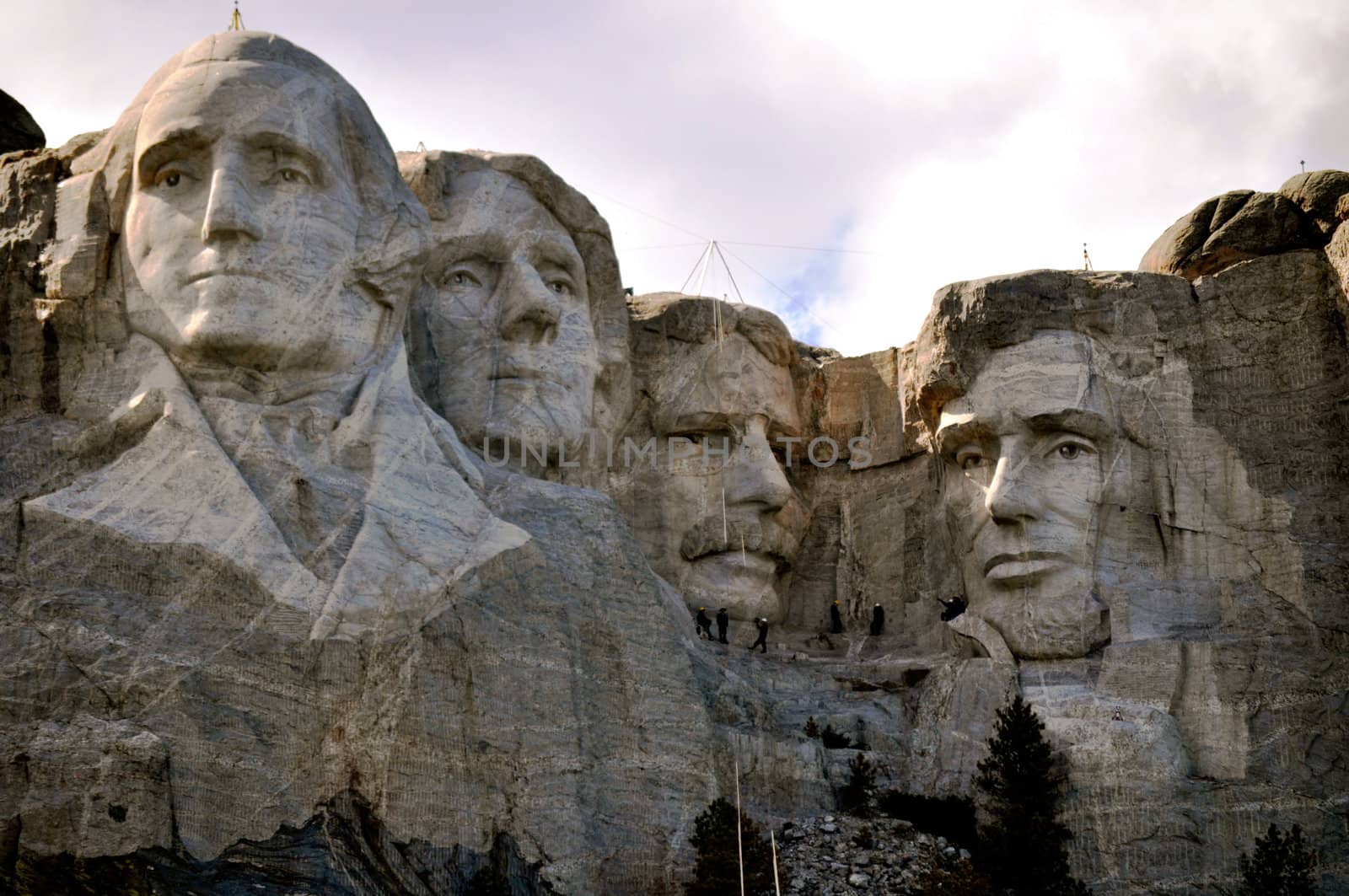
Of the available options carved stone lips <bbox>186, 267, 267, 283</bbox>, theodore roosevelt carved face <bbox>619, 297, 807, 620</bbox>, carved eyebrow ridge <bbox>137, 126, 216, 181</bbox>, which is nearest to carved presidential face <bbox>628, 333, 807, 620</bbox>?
theodore roosevelt carved face <bbox>619, 297, 807, 620</bbox>

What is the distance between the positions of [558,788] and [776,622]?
5.75 metres

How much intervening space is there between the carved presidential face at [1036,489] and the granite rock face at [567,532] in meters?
0.05

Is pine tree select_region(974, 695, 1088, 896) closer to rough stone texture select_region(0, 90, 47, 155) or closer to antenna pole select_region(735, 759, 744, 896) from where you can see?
antenna pole select_region(735, 759, 744, 896)

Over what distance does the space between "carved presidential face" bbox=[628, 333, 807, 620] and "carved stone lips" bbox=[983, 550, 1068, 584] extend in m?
2.62

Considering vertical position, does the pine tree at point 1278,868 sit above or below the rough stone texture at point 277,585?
below

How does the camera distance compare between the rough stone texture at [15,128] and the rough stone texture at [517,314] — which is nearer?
the rough stone texture at [517,314]

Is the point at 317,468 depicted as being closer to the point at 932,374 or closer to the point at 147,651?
the point at 147,651

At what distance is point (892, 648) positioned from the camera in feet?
75.9

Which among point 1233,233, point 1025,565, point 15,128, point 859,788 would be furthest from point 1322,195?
point 15,128

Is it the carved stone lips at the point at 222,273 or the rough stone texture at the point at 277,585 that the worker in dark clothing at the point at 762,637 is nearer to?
the rough stone texture at the point at 277,585

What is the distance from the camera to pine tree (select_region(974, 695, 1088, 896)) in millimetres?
19016

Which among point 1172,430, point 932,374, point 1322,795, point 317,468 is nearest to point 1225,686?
point 1322,795

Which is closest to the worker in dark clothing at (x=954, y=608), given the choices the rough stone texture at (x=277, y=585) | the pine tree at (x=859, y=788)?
the pine tree at (x=859, y=788)

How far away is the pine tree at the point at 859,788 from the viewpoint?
20.2m
